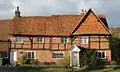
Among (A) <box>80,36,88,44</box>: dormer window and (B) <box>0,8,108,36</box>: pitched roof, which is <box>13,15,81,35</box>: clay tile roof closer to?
(B) <box>0,8,108,36</box>: pitched roof

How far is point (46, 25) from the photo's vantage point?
63406 mm

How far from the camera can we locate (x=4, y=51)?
65.6 meters

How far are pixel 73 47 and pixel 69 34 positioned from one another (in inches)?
153

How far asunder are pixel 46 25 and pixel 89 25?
25.8 feet

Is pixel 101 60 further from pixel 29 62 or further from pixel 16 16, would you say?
pixel 16 16

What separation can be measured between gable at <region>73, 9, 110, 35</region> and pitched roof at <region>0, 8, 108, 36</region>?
178 cm

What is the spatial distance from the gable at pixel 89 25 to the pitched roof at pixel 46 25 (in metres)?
1.78

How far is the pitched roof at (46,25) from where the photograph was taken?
61688 mm

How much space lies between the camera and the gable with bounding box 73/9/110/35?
6003 cm

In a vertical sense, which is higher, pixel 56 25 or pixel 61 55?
pixel 56 25

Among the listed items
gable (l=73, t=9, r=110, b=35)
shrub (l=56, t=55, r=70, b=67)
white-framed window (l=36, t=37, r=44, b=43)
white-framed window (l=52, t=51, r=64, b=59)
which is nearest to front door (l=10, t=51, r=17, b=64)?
white-framed window (l=36, t=37, r=44, b=43)

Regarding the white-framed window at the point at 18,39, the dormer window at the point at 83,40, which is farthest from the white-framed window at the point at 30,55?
the dormer window at the point at 83,40

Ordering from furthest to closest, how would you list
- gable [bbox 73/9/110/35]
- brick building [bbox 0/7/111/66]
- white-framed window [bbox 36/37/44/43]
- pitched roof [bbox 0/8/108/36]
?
pitched roof [bbox 0/8/108/36] → white-framed window [bbox 36/37/44/43] → gable [bbox 73/9/110/35] → brick building [bbox 0/7/111/66]

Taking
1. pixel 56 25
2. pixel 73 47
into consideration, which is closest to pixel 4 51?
pixel 56 25
